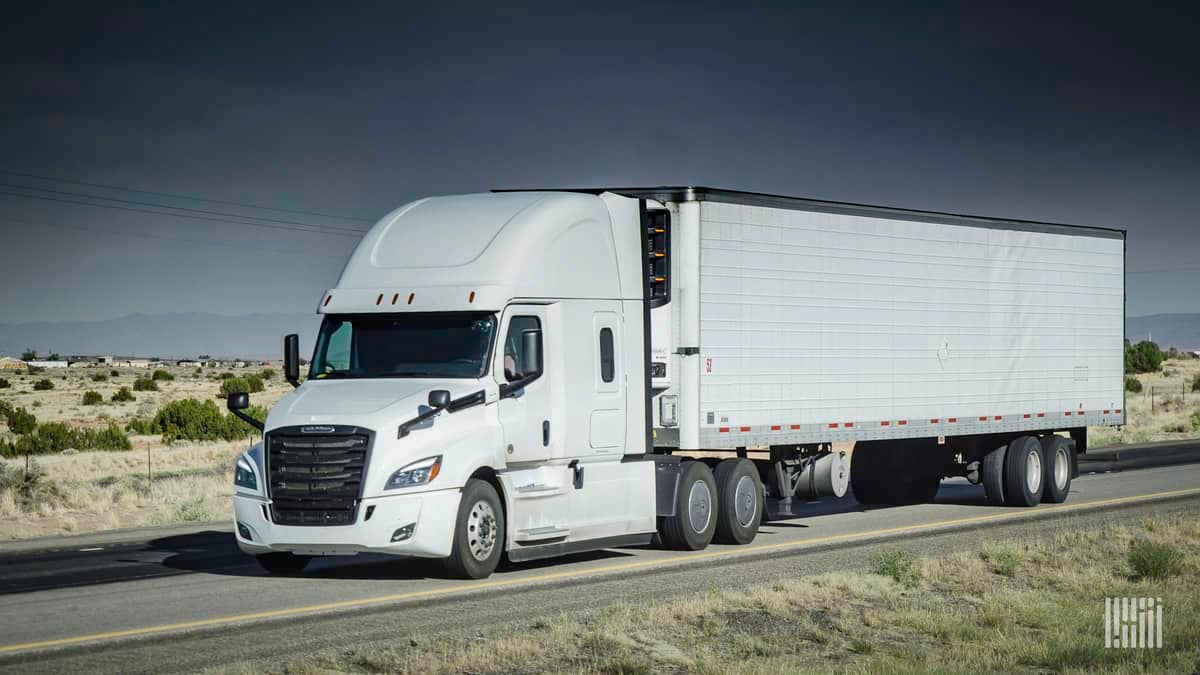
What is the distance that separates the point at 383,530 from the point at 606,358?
3.64 meters

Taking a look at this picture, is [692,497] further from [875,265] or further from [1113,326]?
[1113,326]

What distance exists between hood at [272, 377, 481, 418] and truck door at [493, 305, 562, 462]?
51 centimetres

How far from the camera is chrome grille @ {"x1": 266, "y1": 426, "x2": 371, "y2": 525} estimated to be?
48.0 ft

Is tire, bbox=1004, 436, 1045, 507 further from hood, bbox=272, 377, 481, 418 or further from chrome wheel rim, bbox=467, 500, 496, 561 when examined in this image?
hood, bbox=272, 377, 481, 418

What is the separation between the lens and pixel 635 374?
17.5m

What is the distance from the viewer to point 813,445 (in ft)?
67.1

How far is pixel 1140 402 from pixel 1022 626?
6055 cm

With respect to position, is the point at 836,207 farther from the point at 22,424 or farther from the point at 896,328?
the point at 22,424

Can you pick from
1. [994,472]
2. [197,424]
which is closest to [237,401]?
[994,472]

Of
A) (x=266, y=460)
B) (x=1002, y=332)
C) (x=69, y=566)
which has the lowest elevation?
(x=69, y=566)

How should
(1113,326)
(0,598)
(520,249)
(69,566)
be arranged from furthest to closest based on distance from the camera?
(1113,326) < (69,566) < (520,249) < (0,598)

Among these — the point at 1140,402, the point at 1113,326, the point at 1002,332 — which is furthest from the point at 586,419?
the point at 1140,402

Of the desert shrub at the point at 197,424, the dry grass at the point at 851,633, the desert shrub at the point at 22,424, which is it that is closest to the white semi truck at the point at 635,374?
the dry grass at the point at 851,633

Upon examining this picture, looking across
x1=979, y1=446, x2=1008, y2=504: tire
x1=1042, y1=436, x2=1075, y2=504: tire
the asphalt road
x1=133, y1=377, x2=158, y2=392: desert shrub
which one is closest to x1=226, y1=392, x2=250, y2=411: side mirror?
the asphalt road
